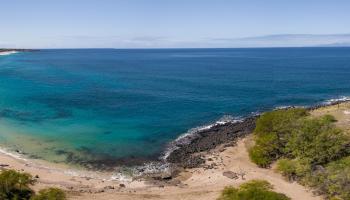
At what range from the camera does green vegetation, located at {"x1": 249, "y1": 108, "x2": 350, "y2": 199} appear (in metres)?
42.8

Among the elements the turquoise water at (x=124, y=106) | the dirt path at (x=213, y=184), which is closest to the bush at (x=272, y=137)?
the dirt path at (x=213, y=184)

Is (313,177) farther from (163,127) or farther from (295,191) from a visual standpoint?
(163,127)

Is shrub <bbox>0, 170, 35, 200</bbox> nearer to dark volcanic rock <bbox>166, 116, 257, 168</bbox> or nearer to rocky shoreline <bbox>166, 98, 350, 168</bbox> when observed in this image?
rocky shoreline <bbox>166, 98, 350, 168</bbox>

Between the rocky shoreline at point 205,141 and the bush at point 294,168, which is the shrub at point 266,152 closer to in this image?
the bush at point 294,168

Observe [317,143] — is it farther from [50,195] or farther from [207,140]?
[50,195]

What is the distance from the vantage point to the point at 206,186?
47.7 metres

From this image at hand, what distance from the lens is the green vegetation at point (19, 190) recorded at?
125ft

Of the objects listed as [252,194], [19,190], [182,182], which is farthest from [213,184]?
[19,190]

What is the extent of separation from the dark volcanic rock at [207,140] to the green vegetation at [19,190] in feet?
73.0

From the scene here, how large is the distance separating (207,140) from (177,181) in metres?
17.6

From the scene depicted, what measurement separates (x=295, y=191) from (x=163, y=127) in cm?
3450

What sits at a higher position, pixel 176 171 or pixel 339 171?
pixel 339 171

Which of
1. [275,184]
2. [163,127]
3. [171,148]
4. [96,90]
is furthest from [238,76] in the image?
[275,184]

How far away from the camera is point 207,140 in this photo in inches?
2660
